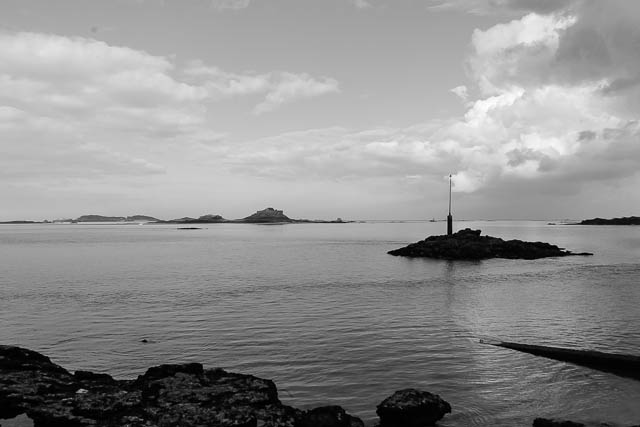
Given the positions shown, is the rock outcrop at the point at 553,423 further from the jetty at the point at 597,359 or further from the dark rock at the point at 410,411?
the jetty at the point at 597,359

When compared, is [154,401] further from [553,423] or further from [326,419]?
[553,423]

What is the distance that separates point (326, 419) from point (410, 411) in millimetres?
2775

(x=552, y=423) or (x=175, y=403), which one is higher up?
(x=175, y=403)

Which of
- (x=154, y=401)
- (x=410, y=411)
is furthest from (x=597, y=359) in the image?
(x=154, y=401)

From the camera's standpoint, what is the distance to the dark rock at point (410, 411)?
13461mm

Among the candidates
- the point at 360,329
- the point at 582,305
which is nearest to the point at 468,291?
the point at 582,305

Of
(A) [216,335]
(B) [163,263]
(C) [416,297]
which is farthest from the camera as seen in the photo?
(B) [163,263]

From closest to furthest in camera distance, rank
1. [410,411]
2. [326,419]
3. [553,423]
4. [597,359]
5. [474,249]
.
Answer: [326,419] < [553,423] < [410,411] < [597,359] < [474,249]

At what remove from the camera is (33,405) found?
13.1 metres

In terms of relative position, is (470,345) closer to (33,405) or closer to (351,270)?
(33,405)

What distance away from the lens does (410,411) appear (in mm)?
13430

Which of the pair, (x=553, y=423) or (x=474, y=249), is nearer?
(x=553, y=423)

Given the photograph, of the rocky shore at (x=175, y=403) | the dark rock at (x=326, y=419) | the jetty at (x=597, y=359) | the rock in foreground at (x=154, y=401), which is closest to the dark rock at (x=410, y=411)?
the rocky shore at (x=175, y=403)

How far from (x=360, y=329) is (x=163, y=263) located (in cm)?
5629
